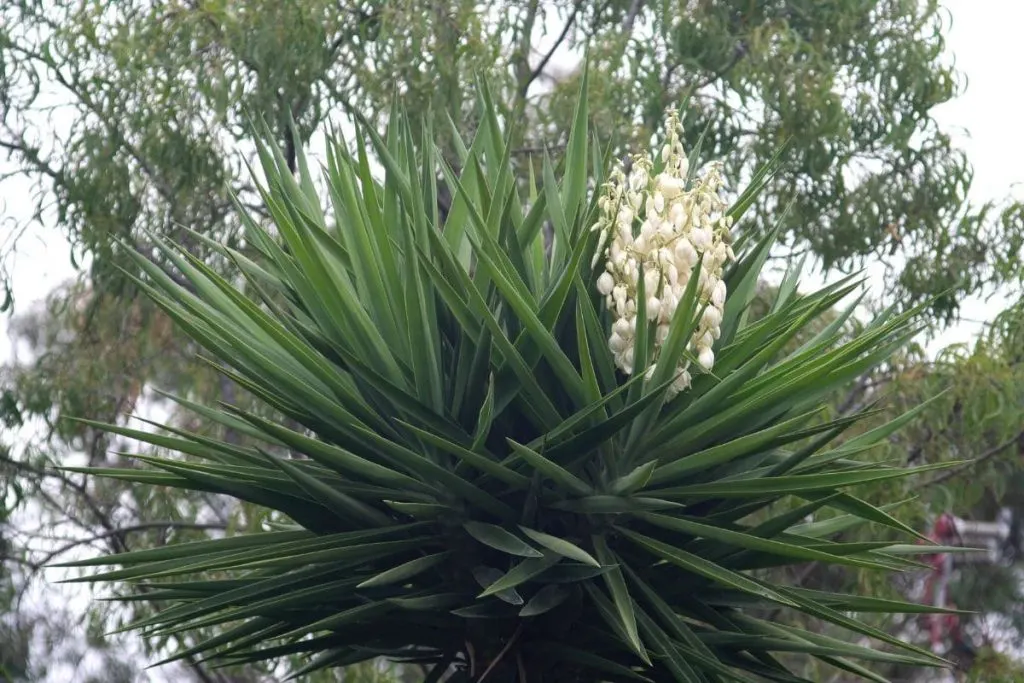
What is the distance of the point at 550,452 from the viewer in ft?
7.11

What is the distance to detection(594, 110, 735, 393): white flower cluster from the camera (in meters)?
2.18

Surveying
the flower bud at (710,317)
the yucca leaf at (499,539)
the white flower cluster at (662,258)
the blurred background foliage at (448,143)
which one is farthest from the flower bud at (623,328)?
the blurred background foliage at (448,143)

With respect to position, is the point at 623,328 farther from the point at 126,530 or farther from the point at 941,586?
the point at 941,586

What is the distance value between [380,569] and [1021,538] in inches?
327

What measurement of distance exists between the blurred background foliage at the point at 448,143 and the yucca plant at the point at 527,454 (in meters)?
3.18

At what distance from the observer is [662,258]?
218cm

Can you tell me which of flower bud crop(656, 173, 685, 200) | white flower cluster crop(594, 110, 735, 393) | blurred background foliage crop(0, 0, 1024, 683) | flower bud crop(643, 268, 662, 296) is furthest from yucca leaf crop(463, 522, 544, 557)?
blurred background foliage crop(0, 0, 1024, 683)

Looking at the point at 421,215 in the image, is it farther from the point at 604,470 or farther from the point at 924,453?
the point at 924,453

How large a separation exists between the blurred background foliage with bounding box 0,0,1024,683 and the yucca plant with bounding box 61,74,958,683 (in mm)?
3181

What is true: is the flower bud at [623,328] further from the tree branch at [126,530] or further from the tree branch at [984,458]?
the tree branch at [126,530]

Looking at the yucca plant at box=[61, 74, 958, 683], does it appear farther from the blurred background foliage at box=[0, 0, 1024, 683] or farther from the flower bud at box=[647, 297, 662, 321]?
the blurred background foliage at box=[0, 0, 1024, 683]

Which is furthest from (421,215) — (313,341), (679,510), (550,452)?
(679,510)

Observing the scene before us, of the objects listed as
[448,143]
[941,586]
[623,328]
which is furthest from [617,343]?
[941,586]

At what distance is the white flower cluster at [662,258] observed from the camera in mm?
2178
